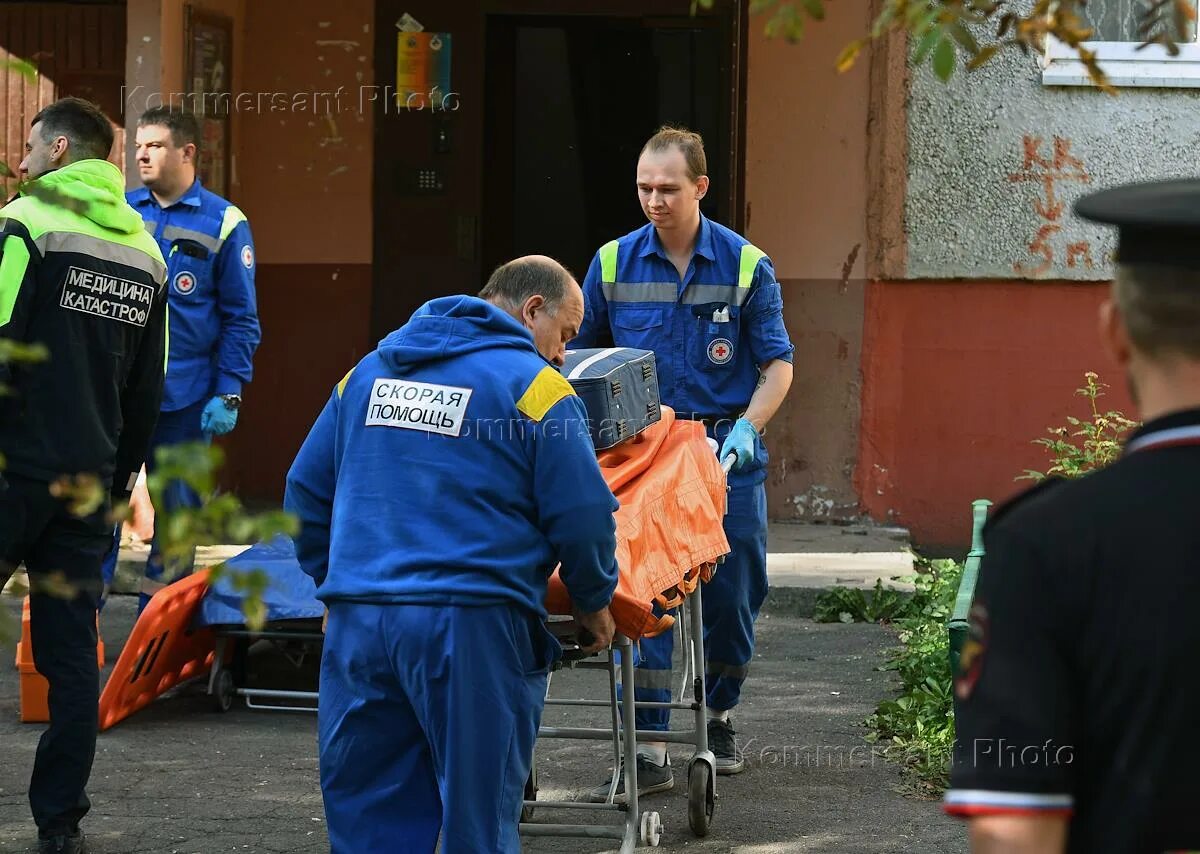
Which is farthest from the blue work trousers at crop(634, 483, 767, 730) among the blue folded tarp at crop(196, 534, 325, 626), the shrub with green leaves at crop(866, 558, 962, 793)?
the blue folded tarp at crop(196, 534, 325, 626)

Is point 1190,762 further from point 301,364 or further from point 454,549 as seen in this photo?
point 301,364

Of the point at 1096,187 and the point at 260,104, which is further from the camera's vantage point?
the point at 260,104

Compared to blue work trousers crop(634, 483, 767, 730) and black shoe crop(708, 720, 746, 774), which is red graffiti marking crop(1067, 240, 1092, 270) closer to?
blue work trousers crop(634, 483, 767, 730)

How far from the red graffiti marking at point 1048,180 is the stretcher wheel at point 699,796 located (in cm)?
509

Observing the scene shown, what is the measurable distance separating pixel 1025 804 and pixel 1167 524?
32cm

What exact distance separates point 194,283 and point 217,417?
59 centimetres

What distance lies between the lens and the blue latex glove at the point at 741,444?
5156 millimetres

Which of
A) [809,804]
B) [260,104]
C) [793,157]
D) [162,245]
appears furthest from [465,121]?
[809,804]

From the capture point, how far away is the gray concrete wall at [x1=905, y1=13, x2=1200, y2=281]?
9070mm

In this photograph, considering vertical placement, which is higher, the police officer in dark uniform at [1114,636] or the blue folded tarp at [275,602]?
the police officer in dark uniform at [1114,636]

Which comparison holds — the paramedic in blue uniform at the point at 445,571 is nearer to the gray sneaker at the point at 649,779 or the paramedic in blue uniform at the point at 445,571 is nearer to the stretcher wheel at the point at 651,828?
the stretcher wheel at the point at 651,828

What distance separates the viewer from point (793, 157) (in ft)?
30.6

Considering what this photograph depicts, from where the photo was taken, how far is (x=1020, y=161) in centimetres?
911

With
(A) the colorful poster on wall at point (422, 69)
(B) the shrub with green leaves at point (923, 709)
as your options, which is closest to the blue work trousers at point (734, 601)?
(B) the shrub with green leaves at point (923, 709)
